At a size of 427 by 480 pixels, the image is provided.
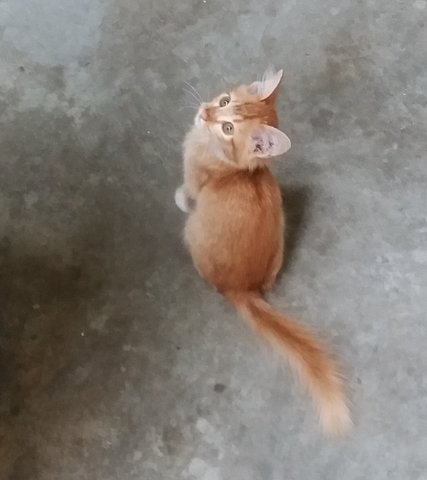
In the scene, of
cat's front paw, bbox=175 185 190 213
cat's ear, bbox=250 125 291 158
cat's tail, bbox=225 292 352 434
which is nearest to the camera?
cat's ear, bbox=250 125 291 158

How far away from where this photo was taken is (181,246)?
1761mm

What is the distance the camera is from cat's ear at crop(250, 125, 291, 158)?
1.43 metres

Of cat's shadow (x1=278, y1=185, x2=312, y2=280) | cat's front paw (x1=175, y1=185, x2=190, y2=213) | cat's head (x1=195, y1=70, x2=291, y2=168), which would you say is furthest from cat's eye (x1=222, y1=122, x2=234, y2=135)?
cat's shadow (x1=278, y1=185, x2=312, y2=280)

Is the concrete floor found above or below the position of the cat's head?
below

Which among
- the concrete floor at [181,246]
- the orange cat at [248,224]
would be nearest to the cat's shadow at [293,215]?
the concrete floor at [181,246]

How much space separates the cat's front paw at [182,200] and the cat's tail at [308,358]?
0.91ft

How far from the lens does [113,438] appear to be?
5.19 feet

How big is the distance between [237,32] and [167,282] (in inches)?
28.9

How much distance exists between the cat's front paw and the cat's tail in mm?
278

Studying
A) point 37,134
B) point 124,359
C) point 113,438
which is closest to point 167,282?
point 124,359

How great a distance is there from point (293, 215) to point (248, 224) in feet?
1.06

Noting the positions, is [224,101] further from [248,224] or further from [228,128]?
[248,224]

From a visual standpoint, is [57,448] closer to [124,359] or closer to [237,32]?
[124,359]

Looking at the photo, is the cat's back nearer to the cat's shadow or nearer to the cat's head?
the cat's head
